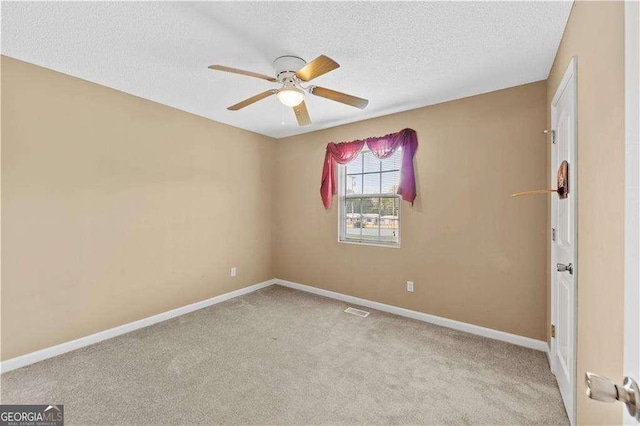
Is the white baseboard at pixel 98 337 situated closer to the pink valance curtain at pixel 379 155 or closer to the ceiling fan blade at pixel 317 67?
the pink valance curtain at pixel 379 155

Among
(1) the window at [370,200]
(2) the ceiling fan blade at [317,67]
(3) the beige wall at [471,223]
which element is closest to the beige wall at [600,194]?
(3) the beige wall at [471,223]

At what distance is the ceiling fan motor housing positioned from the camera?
214cm

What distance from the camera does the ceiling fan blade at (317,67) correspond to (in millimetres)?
1728

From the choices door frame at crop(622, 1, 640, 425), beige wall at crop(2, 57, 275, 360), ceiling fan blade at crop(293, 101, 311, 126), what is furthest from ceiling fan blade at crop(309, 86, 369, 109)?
beige wall at crop(2, 57, 275, 360)

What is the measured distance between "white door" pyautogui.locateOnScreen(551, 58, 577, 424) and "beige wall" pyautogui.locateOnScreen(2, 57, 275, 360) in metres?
3.64

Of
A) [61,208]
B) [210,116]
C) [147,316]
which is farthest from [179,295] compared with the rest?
[210,116]

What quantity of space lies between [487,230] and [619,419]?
6.91 ft

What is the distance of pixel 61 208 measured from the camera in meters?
2.50

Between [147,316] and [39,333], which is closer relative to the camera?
[39,333]

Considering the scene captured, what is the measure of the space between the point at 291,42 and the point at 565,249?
7.85 ft

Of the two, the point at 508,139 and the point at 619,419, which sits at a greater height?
the point at 508,139

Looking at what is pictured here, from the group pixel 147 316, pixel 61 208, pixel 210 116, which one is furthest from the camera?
pixel 210 116

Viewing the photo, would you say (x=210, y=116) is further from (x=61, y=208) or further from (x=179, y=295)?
(x=179, y=295)

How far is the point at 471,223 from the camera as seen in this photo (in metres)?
2.92
